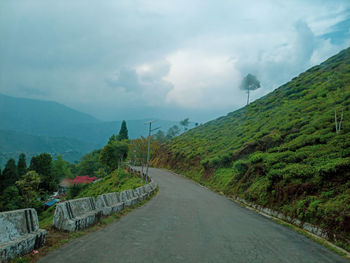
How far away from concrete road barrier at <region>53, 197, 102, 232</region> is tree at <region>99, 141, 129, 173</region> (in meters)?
54.6

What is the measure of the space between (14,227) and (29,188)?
170 ft

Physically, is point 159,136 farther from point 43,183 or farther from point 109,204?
point 109,204

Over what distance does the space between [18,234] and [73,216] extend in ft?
7.12

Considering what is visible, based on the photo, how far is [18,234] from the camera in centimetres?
487

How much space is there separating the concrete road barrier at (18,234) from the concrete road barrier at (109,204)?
4026 mm

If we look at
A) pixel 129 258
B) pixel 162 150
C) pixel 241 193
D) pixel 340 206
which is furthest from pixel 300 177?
pixel 162 150

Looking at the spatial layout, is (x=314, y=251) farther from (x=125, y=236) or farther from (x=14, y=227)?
(x=14, y=227)

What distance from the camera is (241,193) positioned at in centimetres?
2023

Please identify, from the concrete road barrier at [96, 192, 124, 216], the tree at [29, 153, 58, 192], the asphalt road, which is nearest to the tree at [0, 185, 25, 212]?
the tree at [29, 153, 58, 192]

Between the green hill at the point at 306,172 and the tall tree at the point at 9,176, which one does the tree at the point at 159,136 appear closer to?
the tall tree at the point at 9,176

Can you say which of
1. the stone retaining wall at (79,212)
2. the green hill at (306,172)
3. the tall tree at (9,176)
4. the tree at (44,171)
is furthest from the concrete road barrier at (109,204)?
the tree at (44,171)

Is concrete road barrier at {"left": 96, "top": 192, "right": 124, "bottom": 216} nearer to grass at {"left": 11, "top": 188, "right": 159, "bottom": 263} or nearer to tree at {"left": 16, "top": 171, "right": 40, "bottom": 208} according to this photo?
grass at {"left": 11, "top": 188, "right": 159, "bottom": 263}

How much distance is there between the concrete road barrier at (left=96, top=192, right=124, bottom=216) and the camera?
372 inches

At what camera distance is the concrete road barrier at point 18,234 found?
14.3ft
